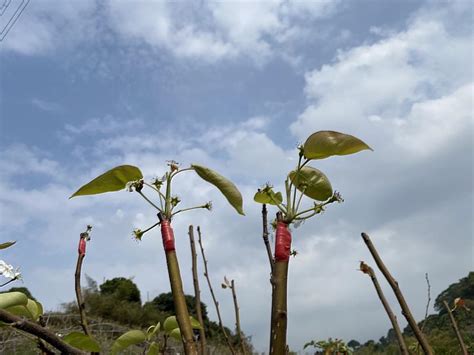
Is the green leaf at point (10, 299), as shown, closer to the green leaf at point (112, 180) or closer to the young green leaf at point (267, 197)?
the green leaf at point (112, 180)

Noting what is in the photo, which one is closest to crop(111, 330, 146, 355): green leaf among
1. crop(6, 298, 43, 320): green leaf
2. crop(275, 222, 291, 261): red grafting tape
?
crop(6, 298, 43, 320): green leaf

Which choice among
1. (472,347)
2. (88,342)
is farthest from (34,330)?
(472,347)

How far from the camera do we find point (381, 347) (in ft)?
18.3

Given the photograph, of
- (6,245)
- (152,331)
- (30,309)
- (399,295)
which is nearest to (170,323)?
(152,331)

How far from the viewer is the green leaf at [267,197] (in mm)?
716

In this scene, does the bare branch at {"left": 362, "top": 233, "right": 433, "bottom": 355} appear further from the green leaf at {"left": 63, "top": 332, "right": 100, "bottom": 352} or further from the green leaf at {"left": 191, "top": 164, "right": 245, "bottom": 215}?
the green leaf at {"left": 63, "top": 332, "right": 100, "bottom": 352}

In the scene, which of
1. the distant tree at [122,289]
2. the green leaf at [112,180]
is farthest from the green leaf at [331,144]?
the distant tree at [122,289]

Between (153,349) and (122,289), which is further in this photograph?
(122,289)

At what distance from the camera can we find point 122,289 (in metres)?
14.1

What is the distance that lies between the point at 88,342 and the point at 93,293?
12.0 meters

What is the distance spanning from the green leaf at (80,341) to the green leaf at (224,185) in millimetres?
311

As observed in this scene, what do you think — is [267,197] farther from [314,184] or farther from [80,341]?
[80,341]

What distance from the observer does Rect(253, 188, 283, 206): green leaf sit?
2.35 feet

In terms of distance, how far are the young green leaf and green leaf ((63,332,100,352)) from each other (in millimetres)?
323
